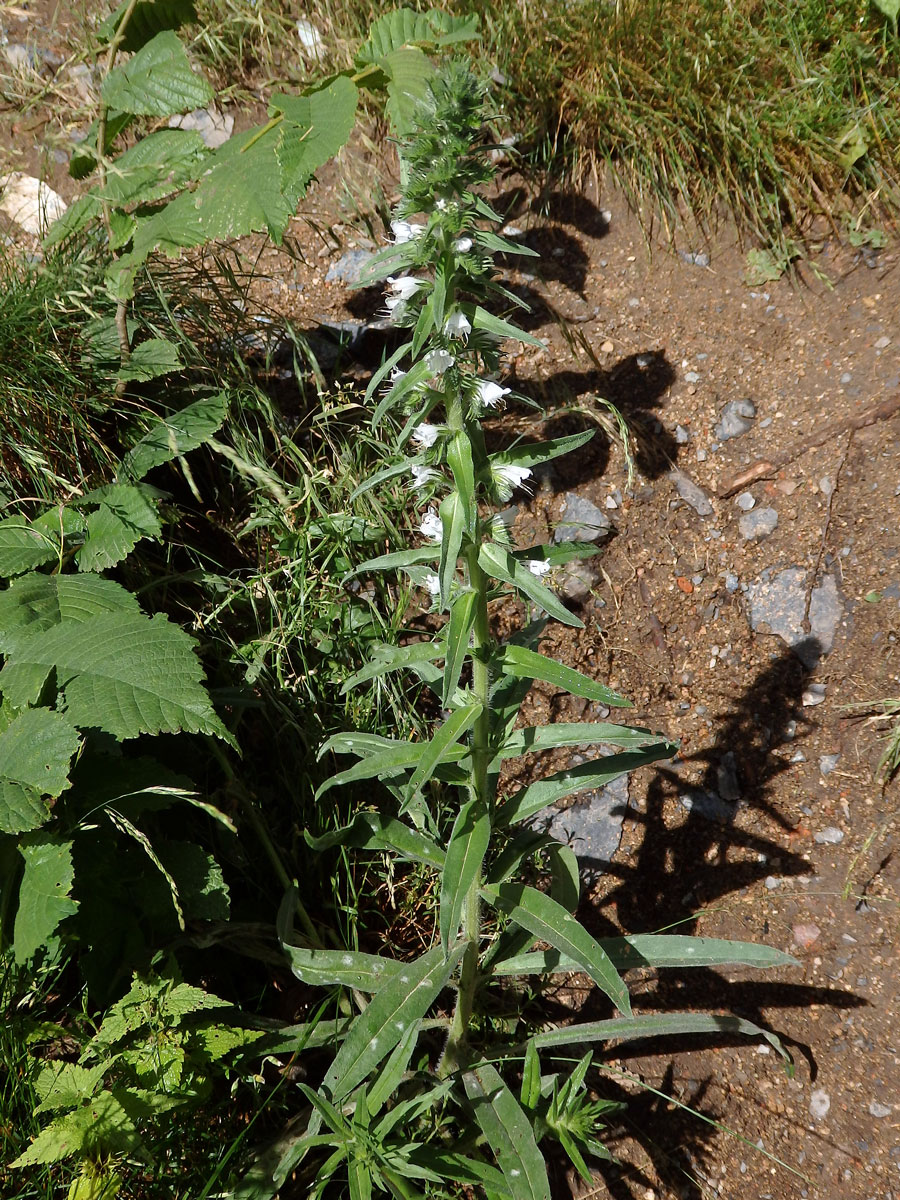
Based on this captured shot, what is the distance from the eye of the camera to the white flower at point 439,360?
1.74 m

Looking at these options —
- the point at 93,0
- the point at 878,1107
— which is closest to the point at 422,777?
the point at 878,1107

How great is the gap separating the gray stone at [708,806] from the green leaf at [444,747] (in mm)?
1349

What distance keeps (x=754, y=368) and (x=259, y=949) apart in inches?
111

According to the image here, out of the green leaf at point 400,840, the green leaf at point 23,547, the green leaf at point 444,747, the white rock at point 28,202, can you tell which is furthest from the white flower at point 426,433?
the white rock at point 28,202

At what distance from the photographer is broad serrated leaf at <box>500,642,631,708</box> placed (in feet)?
6.37

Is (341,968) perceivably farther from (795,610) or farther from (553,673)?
(795,610)

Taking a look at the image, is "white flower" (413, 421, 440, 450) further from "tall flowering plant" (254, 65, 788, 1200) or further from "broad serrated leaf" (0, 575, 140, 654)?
"broad serrated leaf" (0, 575, 140, 654)

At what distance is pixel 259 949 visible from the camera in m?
2.57

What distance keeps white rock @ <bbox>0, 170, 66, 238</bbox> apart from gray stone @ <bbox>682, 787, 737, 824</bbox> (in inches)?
136

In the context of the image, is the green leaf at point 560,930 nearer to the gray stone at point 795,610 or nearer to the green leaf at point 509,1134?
the green leaf at point 509,1134

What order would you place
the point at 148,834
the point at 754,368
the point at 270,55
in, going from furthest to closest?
the point at 270,55, the point at 754,368, the point at 148,834

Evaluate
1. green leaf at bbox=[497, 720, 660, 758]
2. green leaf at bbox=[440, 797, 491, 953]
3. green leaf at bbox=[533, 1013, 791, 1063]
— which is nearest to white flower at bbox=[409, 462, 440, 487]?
green leaf at bbox=[497, 720, 660, 758]

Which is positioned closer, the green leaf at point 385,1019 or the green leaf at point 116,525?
the green leaf at point 385,1019

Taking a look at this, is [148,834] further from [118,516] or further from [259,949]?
[118,516]
